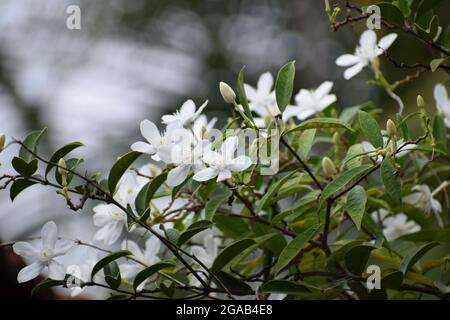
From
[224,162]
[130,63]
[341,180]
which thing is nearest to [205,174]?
[224,162]

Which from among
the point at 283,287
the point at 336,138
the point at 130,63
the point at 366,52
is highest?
the point at 130,63

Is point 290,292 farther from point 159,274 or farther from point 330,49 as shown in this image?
point 330,49

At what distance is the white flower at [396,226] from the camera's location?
3.00ft

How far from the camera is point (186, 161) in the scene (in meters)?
0.66

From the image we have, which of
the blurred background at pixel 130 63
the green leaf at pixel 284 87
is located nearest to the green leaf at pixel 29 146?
the green leaf at pixel 284 87

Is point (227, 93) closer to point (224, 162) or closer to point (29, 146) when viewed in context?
point (224, 162)

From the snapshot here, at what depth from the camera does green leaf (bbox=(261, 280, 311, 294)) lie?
0.68 m

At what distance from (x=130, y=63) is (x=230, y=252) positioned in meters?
1.81

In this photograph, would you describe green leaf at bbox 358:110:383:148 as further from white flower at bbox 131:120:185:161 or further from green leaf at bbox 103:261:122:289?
green leaf at bbox 103:261:122:289

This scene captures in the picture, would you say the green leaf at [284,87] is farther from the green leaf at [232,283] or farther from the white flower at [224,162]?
the green leaf at [232,283]

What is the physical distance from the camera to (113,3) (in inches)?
98.1

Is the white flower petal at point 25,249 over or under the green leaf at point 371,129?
under

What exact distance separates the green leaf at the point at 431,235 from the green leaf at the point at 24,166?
0.44 m
